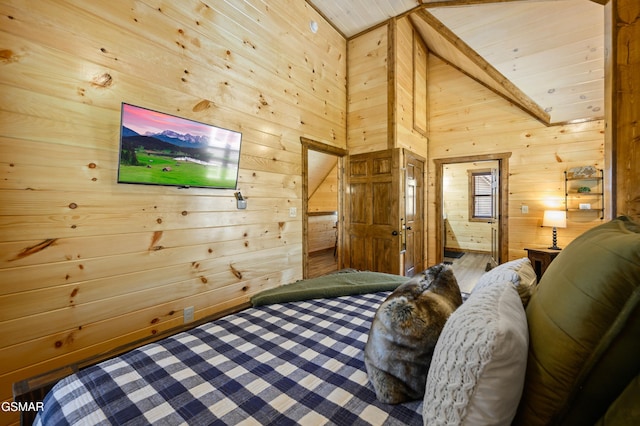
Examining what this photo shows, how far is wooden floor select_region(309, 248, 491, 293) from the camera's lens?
14.5 feet

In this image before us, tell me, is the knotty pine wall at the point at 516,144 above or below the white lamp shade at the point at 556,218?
above

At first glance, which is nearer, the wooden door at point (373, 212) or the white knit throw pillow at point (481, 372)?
the white knit throw pillow at point (481, 372)

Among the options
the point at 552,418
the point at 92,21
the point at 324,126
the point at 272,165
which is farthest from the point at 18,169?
the point at 324,126

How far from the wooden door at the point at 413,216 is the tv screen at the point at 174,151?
2572 mm

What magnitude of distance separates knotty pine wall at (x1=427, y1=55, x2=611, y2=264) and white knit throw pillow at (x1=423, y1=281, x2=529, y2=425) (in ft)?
14.1

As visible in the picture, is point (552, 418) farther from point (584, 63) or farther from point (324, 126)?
point (584, 63)

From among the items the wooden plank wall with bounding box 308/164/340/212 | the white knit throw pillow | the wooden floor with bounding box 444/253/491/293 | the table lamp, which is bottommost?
the wooden floor with bounding box 444/253/491/293

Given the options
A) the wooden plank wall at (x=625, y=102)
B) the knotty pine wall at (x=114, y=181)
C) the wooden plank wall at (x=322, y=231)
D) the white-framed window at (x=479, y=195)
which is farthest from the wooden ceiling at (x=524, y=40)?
the wooden plank wall at (x=322, y=231)

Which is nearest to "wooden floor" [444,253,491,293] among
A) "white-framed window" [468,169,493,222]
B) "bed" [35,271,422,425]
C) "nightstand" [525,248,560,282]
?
"nightstand" [525,248,560,282]

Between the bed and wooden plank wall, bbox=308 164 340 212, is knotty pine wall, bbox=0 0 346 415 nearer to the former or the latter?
the bed

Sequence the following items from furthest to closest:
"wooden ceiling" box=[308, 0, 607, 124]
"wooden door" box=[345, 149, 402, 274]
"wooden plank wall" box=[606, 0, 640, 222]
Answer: "wooden door" box=[345, 149, 402, 274] → "wooden ceiling" box=[308, 0, 607, 124] → "wooden plank wall" box=[606, 0, 640, 222]

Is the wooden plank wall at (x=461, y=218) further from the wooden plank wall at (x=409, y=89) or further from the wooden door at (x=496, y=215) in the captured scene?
the wooden plank wall at (x=409, y=89)

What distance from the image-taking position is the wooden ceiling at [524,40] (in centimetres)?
261

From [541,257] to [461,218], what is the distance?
336 cm
